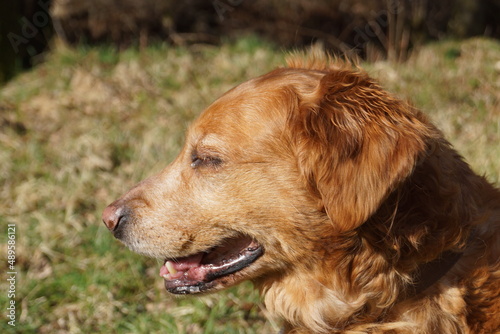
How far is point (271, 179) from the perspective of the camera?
110 inches

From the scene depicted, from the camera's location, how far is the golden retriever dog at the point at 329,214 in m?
2.50

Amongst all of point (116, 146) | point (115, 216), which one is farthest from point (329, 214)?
point (116, 146)

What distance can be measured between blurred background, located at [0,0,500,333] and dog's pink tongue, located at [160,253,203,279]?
908 millimetres

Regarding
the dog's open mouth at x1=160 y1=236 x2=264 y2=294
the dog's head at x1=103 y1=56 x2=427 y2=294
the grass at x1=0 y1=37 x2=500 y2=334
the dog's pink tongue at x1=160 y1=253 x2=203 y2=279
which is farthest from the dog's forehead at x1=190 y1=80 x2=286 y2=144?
the grass at x1=0 y1=37 x2=500 y2=334

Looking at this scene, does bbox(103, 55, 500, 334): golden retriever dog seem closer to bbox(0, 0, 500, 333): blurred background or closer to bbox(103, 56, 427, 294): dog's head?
bbox(103, 56, 427, 294): dog's head

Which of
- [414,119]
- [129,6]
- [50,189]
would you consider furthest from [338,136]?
[129,6]

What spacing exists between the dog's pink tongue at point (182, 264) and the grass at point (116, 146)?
882 millimetres

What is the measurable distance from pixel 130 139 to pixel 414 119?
4310 mm

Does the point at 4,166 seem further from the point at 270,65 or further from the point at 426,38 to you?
the point at 426,38

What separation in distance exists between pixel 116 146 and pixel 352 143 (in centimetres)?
415

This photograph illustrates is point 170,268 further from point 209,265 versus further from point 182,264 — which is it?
point 209,265

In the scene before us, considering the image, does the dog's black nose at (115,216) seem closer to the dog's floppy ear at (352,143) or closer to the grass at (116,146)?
the dog's floppy ear at (352,143)

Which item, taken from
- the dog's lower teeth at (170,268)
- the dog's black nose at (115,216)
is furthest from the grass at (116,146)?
the dog's black nose at (115,216)

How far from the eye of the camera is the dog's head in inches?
96.7
